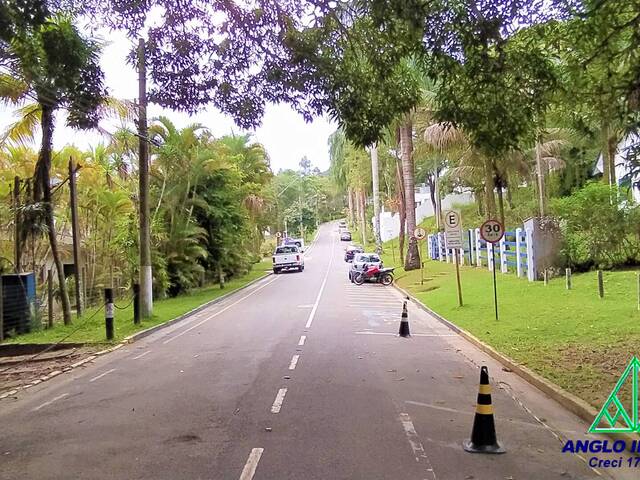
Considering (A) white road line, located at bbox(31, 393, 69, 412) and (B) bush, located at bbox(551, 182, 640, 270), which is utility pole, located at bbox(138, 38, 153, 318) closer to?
(A) white road line, located at bbox(31, 393, 69, 412)

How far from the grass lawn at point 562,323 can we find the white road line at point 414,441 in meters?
2.22

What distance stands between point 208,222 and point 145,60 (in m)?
19.9

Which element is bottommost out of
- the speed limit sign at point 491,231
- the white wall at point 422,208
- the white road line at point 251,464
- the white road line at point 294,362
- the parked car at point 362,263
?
the white road line at point 251,464

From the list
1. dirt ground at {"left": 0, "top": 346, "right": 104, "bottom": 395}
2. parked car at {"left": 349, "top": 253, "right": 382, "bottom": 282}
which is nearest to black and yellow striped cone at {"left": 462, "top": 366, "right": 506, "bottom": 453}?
dirt ground at {"left": 0, "top": 346, "right": 104, "bottom": 395}

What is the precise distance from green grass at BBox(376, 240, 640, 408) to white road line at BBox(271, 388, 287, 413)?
3767 millimetres

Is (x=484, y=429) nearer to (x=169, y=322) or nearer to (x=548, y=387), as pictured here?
(x=548, y=387)

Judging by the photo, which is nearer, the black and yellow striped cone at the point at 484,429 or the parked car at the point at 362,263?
the black and yellow striped cone at the point at 484,429

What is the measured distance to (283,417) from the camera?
7.25m

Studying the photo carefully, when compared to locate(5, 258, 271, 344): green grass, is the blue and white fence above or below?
above

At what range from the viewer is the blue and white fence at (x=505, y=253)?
74.6 feet

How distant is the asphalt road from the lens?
18.4 feet

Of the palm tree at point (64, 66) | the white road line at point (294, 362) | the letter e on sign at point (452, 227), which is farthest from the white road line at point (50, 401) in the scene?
the letter e on sign at point (452, 227)

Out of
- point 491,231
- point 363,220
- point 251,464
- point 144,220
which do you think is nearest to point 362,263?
point 144,220

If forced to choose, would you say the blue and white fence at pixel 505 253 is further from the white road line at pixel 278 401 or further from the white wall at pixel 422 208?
the white wall at pixel 422 208
